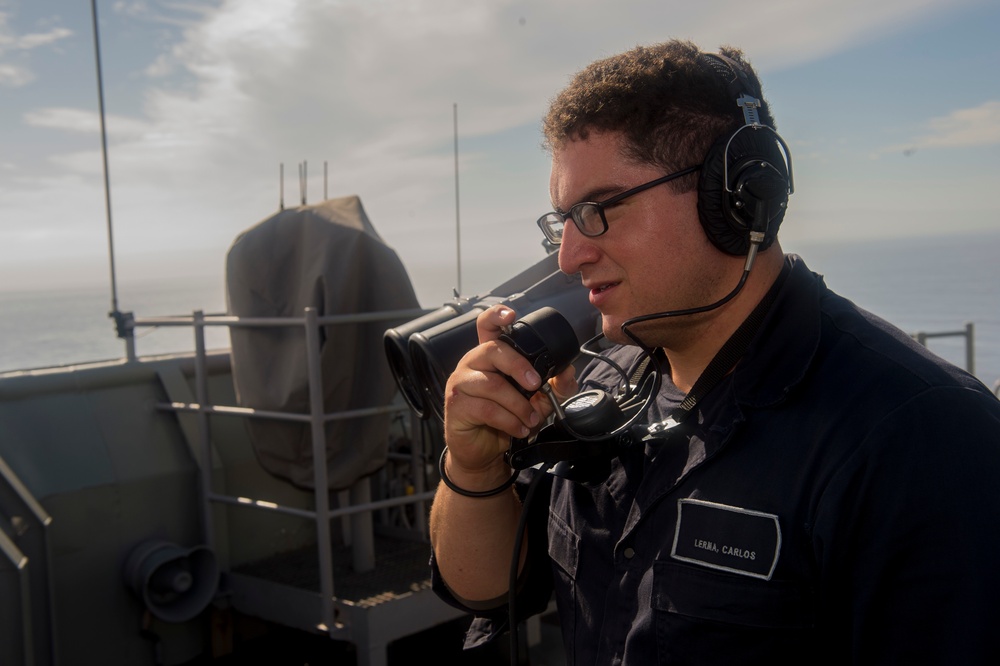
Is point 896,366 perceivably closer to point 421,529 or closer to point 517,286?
point 517,286

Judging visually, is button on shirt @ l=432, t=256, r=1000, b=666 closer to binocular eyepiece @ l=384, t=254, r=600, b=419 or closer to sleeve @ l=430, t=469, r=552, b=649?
sleeve @ l=430, t=469, r=552, b=649

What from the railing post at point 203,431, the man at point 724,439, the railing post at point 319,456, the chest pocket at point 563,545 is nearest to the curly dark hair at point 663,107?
the man at point 724,439


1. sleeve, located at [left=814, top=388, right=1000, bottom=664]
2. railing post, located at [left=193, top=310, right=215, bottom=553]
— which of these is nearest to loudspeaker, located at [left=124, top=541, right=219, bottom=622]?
railing post, located at [left=193, top=310, right=215, bottom=553]

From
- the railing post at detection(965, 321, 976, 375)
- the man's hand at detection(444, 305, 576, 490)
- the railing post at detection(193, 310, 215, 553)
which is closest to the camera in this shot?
the man's hand at detection(444, 305, 576, 490)

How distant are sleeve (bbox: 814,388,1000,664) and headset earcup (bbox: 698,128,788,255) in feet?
1.28

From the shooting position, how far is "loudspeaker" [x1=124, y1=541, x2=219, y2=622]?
3275mm

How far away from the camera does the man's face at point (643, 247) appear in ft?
4.52

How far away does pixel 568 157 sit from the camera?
4.75 ft

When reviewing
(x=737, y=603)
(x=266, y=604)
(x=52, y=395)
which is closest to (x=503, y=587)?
(x=737, y=603)

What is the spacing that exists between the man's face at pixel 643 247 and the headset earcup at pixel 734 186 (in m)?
0.02

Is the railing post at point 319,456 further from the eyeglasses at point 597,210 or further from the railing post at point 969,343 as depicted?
the railing post at point 969,343

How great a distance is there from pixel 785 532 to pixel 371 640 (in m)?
2.28

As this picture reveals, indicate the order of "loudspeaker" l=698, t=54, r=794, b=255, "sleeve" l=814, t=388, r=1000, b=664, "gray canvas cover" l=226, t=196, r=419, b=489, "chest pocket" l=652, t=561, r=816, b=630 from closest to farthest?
"sleeve" l=814, t=388, r=1000, b=664 → "chest pocket" l=652, t=561, r=816, b=630 → "loudspeaker" l=698, t=54, r=794, b=255 → "gray canvas cover" l=226, t=196, r=419, b=489

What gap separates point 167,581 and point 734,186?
2.85m
